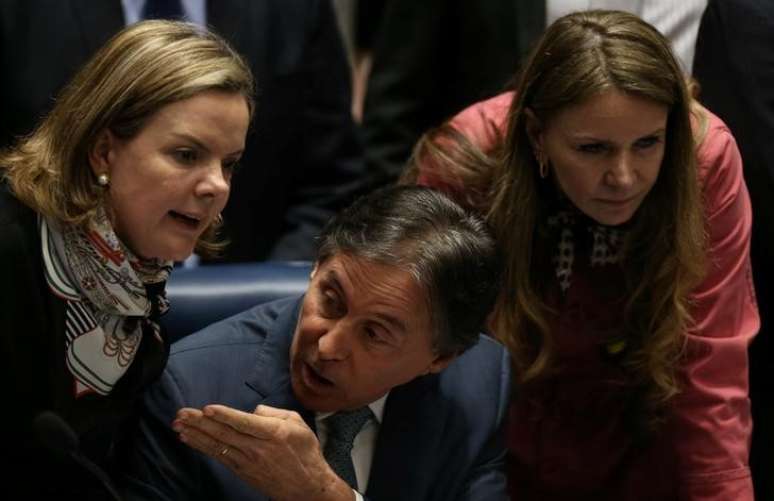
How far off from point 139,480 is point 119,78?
470 mm

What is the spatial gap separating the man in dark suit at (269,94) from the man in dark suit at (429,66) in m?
0.12

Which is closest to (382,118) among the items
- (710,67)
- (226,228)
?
(226,228)

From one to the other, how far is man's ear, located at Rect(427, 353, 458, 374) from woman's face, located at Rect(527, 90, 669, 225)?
0.33 metres

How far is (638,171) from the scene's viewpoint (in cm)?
206

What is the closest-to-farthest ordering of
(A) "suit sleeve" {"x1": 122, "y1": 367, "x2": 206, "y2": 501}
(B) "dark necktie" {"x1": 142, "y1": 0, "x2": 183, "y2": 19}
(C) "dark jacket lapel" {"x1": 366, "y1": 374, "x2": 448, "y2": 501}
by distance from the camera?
(A) "suit sleeve" {"x1": 122, "y1": 367, "x2": 206, "y2": 501}, (C) "dark jacket lapel" {"x1": 366, "y1": 374, "x2": 448, "y2": 501}, (B) "dark necktie" {"x1": 142, "y1": 0, "x2": 183, "y2": 19}

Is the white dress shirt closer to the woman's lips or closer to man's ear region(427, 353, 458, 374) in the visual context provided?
man's ear region(427, 353, 458, 374)

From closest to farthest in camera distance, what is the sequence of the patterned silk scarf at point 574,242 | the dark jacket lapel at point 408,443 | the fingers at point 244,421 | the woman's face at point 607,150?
the fingers at point 244,421
the dark jacket lapel at point 408,443
the woman's face at point 607,150
the patterned silk scarf at point 574,242

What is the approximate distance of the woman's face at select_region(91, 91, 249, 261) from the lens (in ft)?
5.55

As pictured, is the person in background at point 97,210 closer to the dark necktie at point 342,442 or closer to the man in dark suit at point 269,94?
the dark necktie at point 342,442

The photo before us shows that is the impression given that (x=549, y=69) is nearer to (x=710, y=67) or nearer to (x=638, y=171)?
(x=638, y=171)

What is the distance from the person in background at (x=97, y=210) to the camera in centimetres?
167

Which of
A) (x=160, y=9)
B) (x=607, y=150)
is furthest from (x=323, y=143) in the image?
(x=607, y=150)

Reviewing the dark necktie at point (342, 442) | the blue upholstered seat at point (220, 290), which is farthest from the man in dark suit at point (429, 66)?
the dark necktie at point (342, 442)

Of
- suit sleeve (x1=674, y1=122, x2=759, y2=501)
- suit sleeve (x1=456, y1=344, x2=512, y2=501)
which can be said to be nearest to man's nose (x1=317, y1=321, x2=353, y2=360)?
suit sleeve (x1=456, y1=344, x2=512, y2=501)
